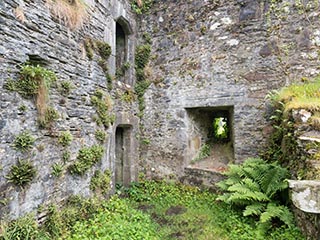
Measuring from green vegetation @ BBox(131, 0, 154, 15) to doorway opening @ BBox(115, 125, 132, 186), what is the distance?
3.70 m

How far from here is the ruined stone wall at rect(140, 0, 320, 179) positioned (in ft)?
17.6

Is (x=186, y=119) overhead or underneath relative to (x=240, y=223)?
overhead

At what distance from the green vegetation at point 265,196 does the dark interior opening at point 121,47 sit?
4.60 meters

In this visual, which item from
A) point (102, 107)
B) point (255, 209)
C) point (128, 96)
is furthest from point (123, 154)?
point (255, 209)

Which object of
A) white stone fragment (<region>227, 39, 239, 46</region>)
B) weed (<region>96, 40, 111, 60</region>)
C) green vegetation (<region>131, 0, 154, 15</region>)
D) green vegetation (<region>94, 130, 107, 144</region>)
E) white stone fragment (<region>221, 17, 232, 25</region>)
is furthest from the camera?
green vegetation (<region>131, 0, 154, 15</region>)

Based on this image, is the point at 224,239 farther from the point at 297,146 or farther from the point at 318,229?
the point at 297,146

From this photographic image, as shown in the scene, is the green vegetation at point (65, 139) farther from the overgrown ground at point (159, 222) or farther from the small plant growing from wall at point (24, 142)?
the overgrown ground at point (159, 222)

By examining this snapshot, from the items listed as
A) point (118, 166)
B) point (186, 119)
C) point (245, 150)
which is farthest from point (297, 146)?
point (118, 166)

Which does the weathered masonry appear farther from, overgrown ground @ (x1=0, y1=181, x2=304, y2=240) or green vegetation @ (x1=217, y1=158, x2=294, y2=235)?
green vegetation @ (x1=217, y1=158, x2=294, y2=235)

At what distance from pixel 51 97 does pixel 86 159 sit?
1.42 m

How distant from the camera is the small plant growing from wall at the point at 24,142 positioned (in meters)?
3.20

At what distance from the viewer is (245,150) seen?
18.4 feet

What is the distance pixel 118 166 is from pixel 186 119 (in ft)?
8.01

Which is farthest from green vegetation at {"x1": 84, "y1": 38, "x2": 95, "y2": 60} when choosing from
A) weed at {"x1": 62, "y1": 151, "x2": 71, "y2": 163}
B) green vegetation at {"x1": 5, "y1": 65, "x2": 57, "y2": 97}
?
weed at {"x1": 62, "y1": 151, "x2": 71, "y2": 163}
